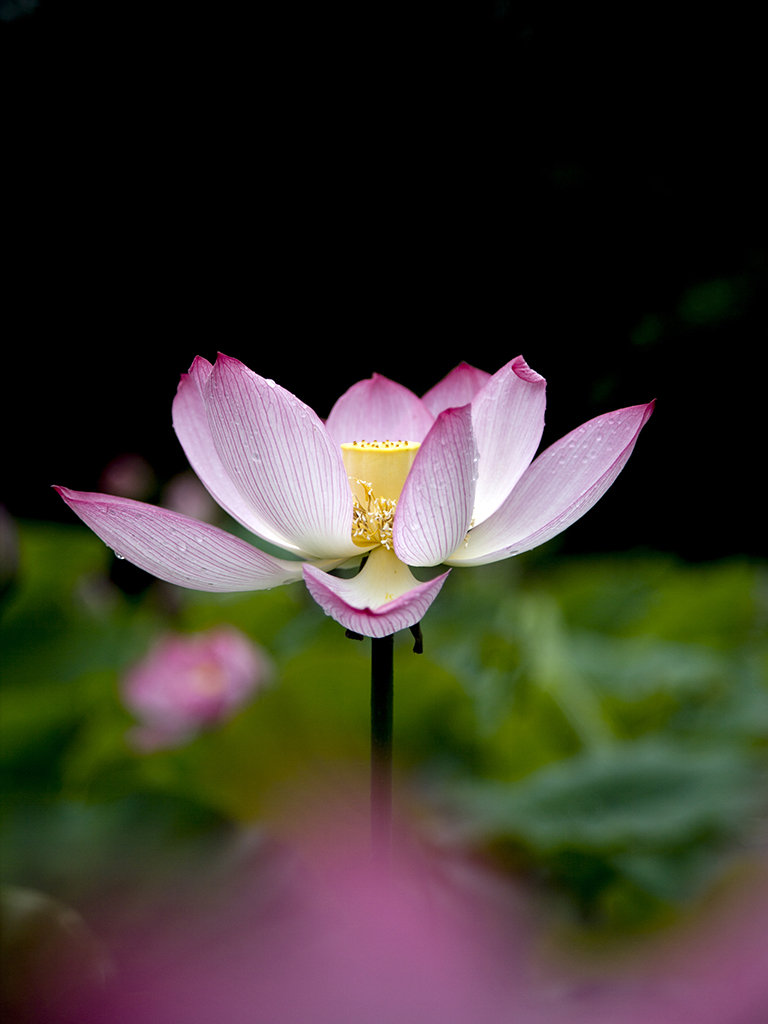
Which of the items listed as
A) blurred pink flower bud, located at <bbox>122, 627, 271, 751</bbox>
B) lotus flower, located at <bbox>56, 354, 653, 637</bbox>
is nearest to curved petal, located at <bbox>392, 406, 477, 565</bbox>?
lotus flower, located at <bbox>56, 354, 653, 637</bbox>

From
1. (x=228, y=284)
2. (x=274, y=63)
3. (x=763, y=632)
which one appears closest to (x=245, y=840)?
(x=763, y=632)

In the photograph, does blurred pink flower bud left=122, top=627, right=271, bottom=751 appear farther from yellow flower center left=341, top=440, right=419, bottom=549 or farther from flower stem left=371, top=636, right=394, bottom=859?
flower stem left=371, top=636, right=394, bottom=859

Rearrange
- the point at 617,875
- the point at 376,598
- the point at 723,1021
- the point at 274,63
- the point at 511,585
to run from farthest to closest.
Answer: the point at 274,63 < the point at 511,585 < the point at 617,875 < the point at 376,598 < the point at 723,1021

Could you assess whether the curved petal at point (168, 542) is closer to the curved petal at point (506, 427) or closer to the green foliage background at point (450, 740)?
the curved petal at point (506, 427)

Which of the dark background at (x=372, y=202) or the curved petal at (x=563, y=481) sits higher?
the dark background at (x=372, y=202)

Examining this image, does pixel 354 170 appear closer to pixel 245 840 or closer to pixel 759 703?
pixel 759 703

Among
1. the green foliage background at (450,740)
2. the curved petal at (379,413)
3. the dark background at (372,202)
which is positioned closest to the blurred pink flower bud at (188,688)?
the green foliage background at (450,740)

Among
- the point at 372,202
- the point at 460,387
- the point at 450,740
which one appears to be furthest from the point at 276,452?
the point at 372,202
